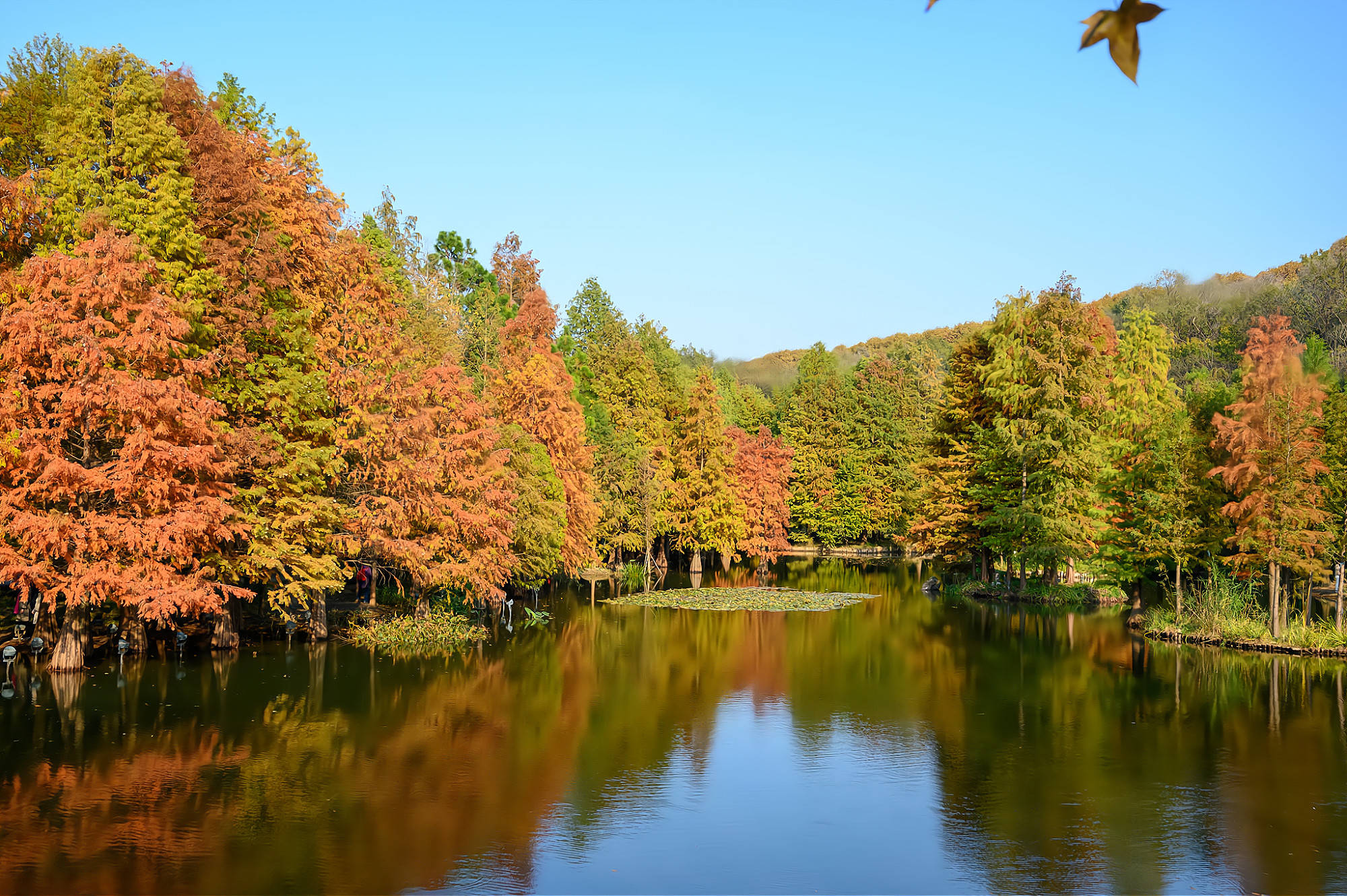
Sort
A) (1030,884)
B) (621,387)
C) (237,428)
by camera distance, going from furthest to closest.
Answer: (621,387)
(237,428)
(1030,884)

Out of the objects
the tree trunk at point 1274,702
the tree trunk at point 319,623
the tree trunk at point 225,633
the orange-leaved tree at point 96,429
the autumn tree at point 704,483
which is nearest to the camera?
the tree trunk at point 1274,702

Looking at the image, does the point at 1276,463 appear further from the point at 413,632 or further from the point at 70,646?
the point at 70,646

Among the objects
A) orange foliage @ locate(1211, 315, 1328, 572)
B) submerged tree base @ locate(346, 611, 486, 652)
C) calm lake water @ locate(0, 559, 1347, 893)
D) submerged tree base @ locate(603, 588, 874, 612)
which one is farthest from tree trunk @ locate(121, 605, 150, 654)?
orange foliage @ locate(1211, 315, 1328, 572)

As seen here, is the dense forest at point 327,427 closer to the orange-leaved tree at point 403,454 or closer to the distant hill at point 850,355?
the orange-leaved tree at point 403,454

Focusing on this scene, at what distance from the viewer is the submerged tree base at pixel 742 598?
43.9 m

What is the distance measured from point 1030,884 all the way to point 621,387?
174 ft

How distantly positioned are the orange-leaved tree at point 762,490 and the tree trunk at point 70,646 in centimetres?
3753

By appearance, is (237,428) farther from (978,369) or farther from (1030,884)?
(978,369)

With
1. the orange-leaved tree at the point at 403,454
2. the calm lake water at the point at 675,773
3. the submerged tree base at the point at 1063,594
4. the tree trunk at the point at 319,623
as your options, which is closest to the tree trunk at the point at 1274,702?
the calm lake water at the point at 675,773

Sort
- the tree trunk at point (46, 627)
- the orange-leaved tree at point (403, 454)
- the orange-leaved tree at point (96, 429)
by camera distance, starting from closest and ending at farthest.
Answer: the orange-leaved tree at point (96, 429), the tree trunk at point (46, 627), the orange-leaved tree at point (403, 454)

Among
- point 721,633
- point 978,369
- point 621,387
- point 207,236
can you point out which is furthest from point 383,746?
point 621,387

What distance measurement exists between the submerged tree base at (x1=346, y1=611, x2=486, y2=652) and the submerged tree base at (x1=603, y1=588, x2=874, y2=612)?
12321 mm

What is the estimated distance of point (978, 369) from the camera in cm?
4831

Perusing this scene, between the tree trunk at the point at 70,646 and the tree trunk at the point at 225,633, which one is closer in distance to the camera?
the tree trunk at the point at 70,646
